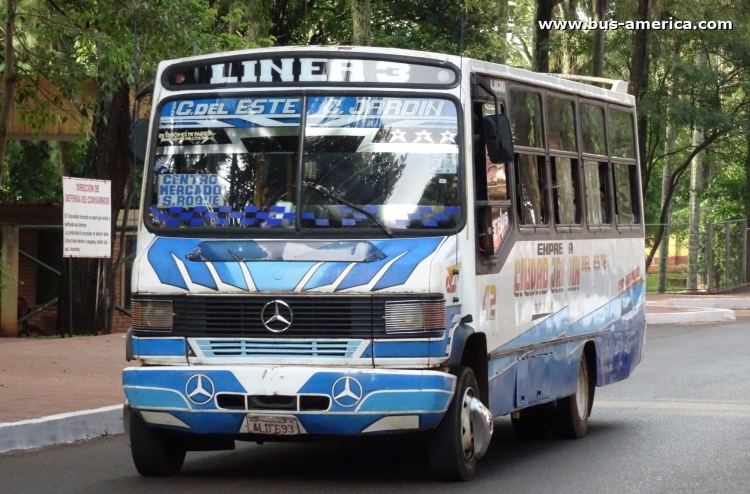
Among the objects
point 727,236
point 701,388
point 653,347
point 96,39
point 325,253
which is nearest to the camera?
point 325,253

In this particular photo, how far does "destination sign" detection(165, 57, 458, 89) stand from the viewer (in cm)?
832

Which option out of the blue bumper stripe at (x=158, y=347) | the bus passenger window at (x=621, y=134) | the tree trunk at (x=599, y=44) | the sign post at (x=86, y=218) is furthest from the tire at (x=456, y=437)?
the tree trunk at (x=599, y=44)

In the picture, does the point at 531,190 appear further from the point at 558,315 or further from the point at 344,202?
the point at 344,202

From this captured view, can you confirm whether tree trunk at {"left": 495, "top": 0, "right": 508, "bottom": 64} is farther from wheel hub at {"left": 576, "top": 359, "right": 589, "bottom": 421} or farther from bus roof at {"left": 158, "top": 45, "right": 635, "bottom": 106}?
bus roof at {"left": 158, "top": 45, "right": 635, "bottom": 106}

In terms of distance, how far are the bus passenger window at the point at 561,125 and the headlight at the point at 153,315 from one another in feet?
11.4

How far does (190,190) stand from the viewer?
848cm

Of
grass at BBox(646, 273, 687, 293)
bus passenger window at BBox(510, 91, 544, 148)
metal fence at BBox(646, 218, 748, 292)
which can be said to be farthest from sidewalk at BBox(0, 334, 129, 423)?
grass at BBox(646, 273, 687, 293)

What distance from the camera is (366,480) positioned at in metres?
8.43

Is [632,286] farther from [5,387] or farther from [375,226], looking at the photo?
[5,387]

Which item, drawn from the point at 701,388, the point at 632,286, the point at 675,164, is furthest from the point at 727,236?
the point at 632,286

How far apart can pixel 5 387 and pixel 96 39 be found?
3.61 m

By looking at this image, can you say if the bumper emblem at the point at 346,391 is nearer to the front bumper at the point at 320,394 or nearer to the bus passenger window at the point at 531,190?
the front bumper at the point at 320,394

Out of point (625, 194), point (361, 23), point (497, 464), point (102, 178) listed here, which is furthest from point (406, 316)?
point (102, 178)

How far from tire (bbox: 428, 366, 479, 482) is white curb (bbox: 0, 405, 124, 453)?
3404 millimetres
